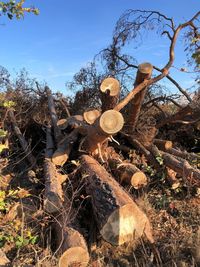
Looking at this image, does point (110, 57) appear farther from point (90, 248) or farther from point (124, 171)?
point (90, 248)

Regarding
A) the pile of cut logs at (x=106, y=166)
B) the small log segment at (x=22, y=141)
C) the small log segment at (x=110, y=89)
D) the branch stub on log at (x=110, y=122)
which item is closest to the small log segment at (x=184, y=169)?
the pile of cut logs at (x=106, y=166)

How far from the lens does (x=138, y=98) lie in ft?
22.2

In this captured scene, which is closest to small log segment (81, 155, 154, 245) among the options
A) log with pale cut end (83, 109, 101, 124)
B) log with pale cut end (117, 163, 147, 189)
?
log with pale cut end (117, 163, 147, 189)

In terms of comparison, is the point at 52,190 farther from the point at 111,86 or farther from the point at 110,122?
the point at 111,86

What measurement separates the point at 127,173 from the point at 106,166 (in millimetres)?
587

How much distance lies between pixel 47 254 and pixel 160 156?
326 centimetres

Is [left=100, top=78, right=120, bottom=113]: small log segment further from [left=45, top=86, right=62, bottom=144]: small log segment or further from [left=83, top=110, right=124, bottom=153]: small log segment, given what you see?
[left=45, top=86, right=62, bottom=144]: small log segment

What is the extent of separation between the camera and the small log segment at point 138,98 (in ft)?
20.6

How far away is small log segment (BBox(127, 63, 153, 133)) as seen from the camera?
248 inches

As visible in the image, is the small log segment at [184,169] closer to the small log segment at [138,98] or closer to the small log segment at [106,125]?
Result: the small log segment at [138,98]

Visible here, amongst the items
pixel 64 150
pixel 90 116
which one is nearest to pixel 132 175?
pixel 90 116

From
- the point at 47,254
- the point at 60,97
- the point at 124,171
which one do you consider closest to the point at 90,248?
the point at 47,254

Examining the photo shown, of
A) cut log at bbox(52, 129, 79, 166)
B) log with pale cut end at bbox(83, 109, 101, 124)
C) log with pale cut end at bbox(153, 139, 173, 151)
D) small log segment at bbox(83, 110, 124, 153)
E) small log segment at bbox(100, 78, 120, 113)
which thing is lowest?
log with pale cut end at bbox(153, 139, 173, 151)

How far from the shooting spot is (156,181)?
6488 mm
